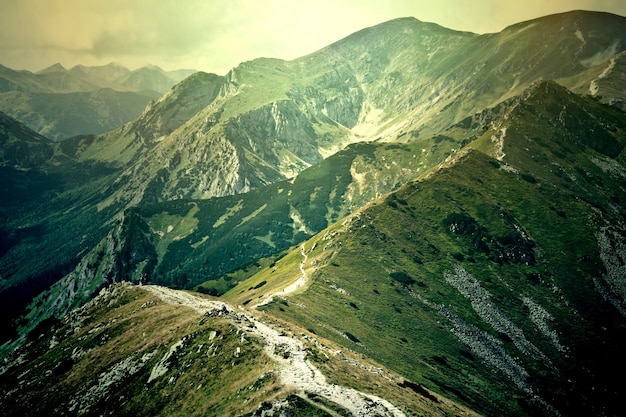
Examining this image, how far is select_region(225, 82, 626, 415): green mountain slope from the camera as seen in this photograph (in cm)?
10081

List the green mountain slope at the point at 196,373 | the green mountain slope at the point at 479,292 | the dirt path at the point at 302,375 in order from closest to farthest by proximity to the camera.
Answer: the dirt path at the point at 302,375, the green mountain slope at the point at 196,373, the green mountain slope at the point at 479,292

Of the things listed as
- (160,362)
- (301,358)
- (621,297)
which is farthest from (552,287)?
(160,362)

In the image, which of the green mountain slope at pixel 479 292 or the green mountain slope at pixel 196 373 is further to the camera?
the green mountain slope at pixel 479 292

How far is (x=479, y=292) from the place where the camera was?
459 ft

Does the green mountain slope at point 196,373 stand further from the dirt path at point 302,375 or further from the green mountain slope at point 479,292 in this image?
the green mountain slope at point 479,292

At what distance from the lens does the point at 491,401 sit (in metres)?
92.6

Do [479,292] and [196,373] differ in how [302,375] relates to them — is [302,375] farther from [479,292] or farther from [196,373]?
[479,292]

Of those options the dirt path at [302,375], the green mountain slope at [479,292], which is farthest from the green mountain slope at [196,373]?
the green mountain slope at [479,292]

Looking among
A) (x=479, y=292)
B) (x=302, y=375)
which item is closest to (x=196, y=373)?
(x=302, y=375)

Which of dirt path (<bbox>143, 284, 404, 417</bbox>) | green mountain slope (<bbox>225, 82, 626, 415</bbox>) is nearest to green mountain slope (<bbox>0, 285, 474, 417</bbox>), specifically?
dirt path (<bbox>143, 284, 404, 417</bbox>)

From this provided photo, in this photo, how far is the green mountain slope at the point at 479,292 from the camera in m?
101

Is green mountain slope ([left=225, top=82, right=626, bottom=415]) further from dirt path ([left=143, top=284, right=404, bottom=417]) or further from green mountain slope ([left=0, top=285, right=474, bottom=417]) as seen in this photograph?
green mountain slope ([left=0, top=285, right=474, bottom=417])

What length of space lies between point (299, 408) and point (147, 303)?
5916 centimetres

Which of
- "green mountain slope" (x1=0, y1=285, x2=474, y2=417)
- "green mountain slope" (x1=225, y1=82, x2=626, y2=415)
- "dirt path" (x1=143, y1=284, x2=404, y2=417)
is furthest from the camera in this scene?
"green mountain slope" (x1=225, y1=82, x2=626, y2=415)
